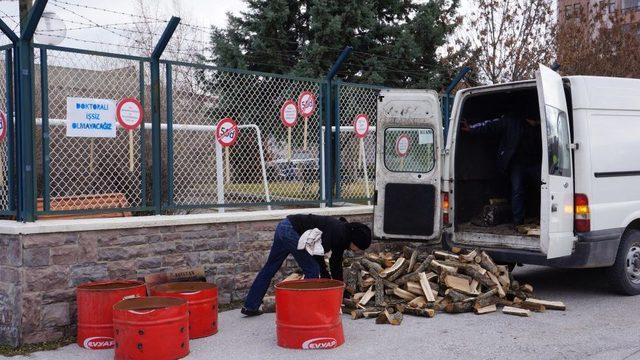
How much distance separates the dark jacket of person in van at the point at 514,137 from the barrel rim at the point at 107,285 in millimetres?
4522

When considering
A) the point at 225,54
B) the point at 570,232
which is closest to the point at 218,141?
the point at 570,232

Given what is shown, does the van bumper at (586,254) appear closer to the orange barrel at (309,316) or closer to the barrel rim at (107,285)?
the orange barrel at (309,316)

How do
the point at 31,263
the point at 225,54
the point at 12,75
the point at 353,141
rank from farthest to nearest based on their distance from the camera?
the point at 225,54 → the point at 353,141 → the point at 12,75 → the point at 31,263

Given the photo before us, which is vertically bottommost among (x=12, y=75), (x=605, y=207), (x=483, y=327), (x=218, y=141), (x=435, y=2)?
(x=483, y=327)

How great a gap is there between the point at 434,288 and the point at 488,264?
73cm

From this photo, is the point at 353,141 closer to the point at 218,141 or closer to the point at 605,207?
the point at 218,141

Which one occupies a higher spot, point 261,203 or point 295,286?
point 261,203

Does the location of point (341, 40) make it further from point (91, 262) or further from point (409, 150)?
→ point (91, 262)

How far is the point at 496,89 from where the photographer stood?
7.64 m

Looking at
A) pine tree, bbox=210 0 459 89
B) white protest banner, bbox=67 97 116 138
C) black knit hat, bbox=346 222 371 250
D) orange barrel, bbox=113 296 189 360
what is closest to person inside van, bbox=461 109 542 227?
black knit hat, bbox=346 222 371 250

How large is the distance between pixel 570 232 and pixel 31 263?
17.8ft

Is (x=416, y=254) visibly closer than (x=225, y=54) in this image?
Yes

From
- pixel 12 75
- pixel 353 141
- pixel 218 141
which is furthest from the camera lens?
pixel 353 141

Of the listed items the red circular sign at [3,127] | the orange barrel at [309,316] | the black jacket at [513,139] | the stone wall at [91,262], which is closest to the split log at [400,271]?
the stone wall at [91,262]
